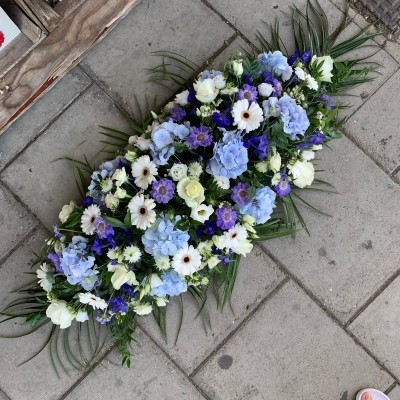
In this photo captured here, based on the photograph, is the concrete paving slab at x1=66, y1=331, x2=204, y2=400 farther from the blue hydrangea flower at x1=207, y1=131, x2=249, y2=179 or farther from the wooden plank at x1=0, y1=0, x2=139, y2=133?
the wooden plank at x1=0, y1=0, x2=139, y2=133

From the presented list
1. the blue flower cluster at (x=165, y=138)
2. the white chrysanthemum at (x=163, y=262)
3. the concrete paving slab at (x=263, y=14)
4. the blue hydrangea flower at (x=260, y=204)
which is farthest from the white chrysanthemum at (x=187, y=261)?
the concrete paving slab at (x=263, y=14)

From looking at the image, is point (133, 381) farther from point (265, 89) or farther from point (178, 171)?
point (265, 89)

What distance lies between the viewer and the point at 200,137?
1.91m

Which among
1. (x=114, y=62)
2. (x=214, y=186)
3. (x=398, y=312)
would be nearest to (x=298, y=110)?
(x=214, y=186)

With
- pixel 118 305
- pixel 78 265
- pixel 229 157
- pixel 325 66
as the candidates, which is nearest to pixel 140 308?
pixel 118 305

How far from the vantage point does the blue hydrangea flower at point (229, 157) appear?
186 cm

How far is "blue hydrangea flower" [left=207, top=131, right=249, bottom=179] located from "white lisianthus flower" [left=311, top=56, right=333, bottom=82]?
490 millimetres

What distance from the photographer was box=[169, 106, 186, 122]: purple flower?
2.04 metres

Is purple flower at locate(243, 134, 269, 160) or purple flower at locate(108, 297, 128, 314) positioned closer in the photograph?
purple flower at locate(243, 134, 269, 160)

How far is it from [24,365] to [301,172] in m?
1.48

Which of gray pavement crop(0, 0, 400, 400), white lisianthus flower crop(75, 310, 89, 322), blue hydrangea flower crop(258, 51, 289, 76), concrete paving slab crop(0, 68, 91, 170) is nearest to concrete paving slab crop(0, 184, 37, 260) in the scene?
gray pavement crop(0, 0, 400, 400)

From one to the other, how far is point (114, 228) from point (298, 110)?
831 mm

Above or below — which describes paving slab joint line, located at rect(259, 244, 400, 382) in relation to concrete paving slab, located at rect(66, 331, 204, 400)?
below

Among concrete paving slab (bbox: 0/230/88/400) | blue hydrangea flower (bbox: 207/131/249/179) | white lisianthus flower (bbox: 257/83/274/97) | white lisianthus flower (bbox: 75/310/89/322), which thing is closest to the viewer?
blue hydrangea flower (bbox: 207/131/249/179)
